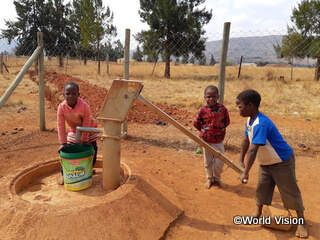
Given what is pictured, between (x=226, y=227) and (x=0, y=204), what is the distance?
6.60ft

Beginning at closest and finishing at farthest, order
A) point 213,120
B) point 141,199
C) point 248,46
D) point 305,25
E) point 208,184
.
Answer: point 141,199 → point 213,120 → point 208,184 → point 248,46 → point 305,25

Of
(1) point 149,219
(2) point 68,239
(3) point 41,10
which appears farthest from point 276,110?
(3) point 41,10

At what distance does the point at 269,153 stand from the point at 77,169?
1.82 meters

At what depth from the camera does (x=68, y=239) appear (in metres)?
1.94

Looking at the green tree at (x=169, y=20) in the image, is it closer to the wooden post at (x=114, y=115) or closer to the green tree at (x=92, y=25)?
the green tree at (x=92, y=25)

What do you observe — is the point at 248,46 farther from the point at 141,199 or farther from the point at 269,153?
the point at 141,199

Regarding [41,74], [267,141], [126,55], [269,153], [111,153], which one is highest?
[126,55]

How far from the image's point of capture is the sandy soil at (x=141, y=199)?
6.68 ft

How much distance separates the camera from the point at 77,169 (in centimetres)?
253

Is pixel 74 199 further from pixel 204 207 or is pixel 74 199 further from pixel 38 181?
pixel 204 207

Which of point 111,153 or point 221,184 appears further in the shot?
point 221,184

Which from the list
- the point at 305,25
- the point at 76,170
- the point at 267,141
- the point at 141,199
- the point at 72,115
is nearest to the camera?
the point at 267,141

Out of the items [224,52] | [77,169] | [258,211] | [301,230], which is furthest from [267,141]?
[224,52]

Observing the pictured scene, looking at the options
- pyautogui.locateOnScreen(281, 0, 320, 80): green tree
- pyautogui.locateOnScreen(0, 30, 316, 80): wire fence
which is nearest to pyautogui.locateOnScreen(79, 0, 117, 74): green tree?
pyautogui.locateOnScreen(0, 30, 316, 80): wire fence
